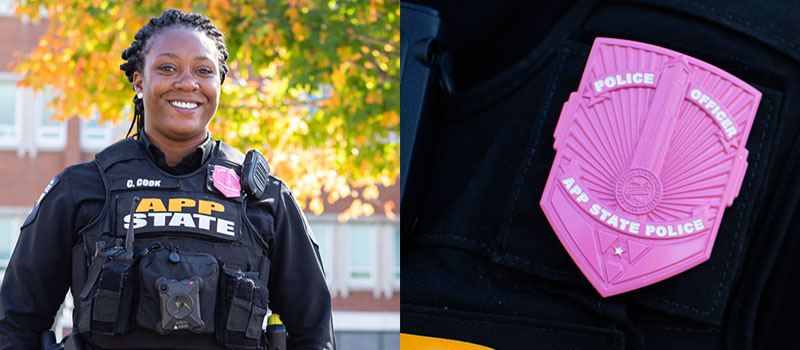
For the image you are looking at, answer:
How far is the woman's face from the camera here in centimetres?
184

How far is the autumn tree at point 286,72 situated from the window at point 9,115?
7.92 meters

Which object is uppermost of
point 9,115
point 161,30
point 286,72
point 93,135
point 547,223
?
point 9,115

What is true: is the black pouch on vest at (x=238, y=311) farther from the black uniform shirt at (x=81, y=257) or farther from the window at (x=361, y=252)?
the window at (x=361, y=252)

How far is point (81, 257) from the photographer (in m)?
1.78

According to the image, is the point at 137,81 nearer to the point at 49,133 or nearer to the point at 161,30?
the point at 161,30

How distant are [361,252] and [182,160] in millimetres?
14537

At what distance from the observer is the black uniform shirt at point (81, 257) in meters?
1.78

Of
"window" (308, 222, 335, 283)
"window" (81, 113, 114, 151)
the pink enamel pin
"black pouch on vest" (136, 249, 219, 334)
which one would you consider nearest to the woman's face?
"black pouch on vest" (136, 249, 219, 334)

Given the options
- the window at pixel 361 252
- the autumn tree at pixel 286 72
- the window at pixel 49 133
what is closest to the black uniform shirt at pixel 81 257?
the autumn tree at pixel 286 72

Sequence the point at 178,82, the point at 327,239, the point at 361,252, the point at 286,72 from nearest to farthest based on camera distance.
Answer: the point at 178,82 < the point at 286,72 < the point at 327,239 < the point at 361,252

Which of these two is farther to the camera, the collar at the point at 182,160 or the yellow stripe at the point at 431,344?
the collar at the point at 182,160

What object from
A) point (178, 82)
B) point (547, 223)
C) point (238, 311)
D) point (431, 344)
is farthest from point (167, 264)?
point (547, 223)

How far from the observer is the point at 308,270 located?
1.93 metres

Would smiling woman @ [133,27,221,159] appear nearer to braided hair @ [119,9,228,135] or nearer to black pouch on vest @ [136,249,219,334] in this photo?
braided hair @ [119,9,228,135]
